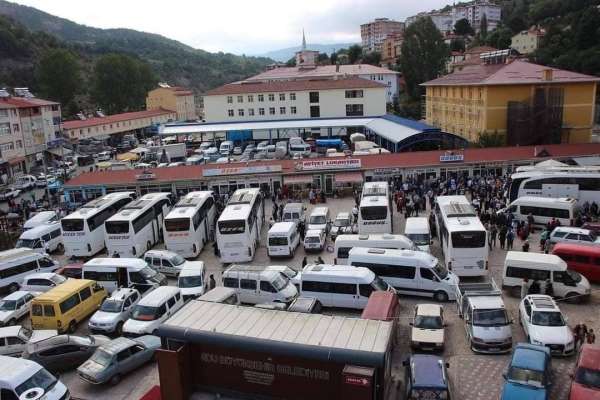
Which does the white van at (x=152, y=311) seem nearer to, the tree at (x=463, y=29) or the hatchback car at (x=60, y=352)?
the hatchback car at (x=60, y=352)

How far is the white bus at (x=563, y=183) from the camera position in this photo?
23531mm

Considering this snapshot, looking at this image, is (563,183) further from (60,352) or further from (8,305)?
(8,305)

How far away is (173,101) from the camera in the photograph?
3255 inches

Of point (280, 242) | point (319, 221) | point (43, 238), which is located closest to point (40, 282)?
point (43, 238)

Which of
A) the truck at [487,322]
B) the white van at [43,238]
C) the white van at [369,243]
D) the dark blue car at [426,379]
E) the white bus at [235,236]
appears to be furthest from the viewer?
the white van at [43,238]

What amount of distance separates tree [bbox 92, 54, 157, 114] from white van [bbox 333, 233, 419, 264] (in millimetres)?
72029

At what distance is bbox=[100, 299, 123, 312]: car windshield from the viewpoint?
51.1 ft

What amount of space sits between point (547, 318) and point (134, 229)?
16254 millimetres

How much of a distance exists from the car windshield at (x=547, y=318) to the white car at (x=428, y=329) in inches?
92.6

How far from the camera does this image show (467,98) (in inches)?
1586

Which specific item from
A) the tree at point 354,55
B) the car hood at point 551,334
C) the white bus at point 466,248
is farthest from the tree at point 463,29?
the car hood at point 551,334

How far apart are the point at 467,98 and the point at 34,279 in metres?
34.1

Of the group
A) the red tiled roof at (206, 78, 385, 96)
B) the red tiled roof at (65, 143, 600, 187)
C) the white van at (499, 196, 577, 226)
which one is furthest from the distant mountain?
the white van at (499, 196, 577, 226)

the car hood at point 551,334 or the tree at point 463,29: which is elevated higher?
the tree at point 463,29
